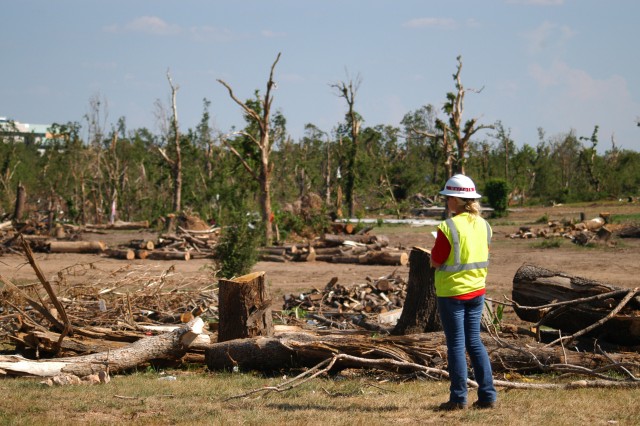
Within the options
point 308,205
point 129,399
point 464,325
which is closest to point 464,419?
point 464,325

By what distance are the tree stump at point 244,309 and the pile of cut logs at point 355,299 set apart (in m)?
4.32

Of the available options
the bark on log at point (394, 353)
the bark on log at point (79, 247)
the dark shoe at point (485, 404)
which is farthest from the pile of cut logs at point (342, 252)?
the dark shoe at point (485, 404)

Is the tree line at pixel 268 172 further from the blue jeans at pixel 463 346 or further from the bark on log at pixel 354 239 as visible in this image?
the blue jeans at pixel 463 346

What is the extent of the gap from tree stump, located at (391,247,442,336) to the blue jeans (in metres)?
2.61

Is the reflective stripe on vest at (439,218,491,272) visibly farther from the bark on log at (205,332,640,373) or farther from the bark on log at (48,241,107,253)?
the bark on log at (48,241,107,253)

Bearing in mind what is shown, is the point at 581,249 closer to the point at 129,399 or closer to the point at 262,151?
the point at 262,151

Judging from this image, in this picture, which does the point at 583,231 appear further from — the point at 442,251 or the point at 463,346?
the point at 442,251

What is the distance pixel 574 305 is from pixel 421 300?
161cm

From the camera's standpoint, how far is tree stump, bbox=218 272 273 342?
8.73 meters

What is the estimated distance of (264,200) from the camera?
90.5 ft

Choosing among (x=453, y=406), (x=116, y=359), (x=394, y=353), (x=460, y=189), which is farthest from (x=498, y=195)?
(x=453, y=406)

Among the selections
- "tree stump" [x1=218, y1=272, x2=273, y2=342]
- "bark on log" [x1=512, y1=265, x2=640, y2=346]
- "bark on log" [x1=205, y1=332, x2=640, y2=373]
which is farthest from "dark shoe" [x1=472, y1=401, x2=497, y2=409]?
"tree stump" [x1=218, y1=272, x2=273, y2=342]

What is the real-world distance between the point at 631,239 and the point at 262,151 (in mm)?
12548

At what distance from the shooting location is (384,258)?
72.7ft
